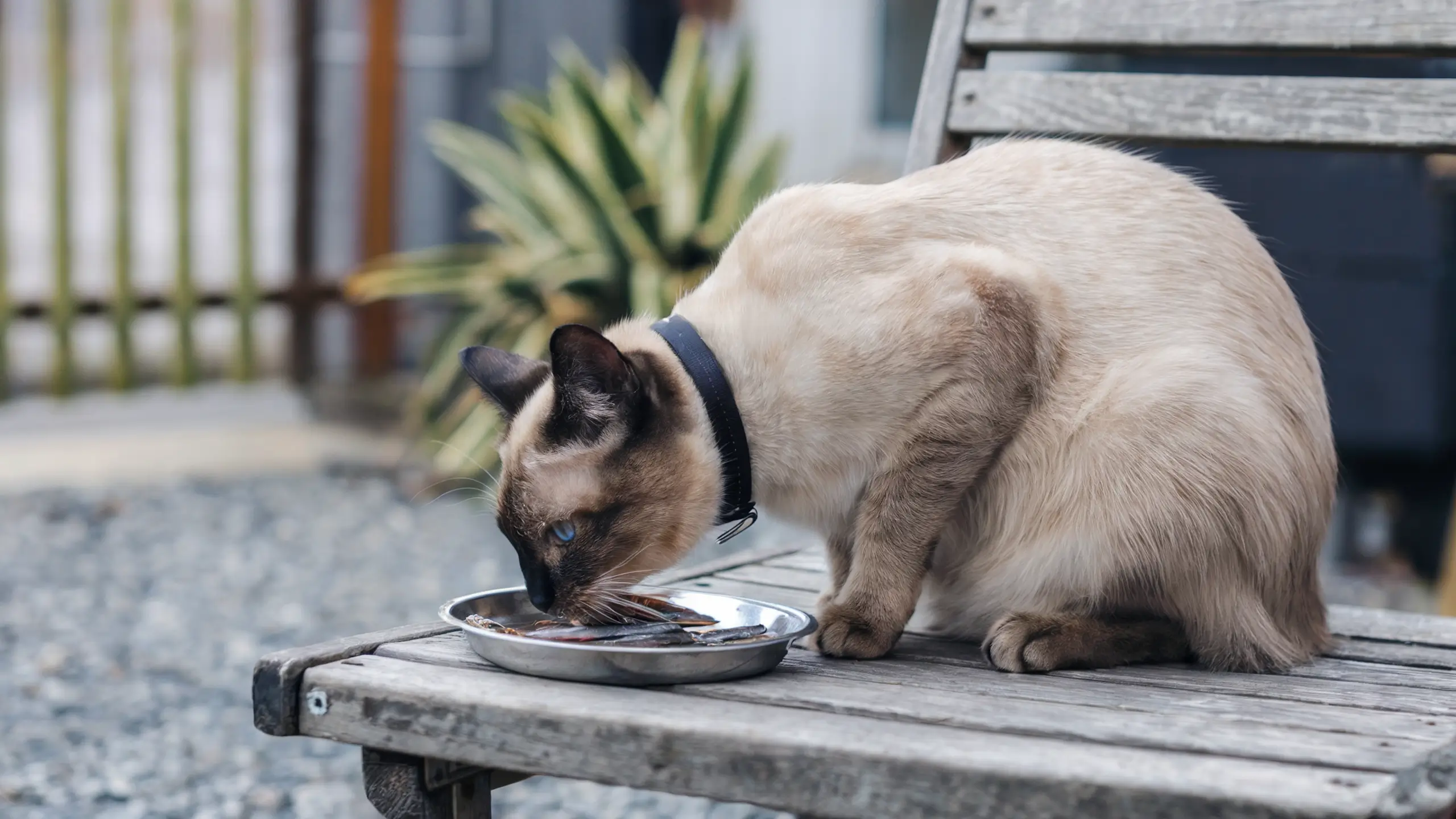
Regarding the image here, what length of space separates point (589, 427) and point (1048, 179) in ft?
2.63

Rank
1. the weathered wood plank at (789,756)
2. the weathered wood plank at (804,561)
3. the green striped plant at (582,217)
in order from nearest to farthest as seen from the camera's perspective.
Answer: the weathered wood plank at (789,756)
the weathered wood plank at (804,561)
the green striped plant at (582,217)

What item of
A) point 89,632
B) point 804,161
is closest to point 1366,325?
point 804,161

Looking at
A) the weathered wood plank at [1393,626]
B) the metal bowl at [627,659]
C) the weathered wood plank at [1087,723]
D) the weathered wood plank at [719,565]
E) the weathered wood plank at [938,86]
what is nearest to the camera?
the weathered wood plank at [1087,723]

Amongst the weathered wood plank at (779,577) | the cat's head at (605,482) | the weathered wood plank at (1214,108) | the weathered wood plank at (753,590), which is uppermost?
the weathered wood plank at (1214,108)

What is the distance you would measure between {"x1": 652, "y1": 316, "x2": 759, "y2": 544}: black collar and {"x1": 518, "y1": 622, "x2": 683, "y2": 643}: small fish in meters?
0.20

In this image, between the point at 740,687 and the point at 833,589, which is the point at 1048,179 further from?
the point at 740,687

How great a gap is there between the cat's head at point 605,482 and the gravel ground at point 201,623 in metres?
0.46

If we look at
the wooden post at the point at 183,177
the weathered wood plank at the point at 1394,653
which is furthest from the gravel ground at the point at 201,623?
the weathered wood plank at the point at 1394,653

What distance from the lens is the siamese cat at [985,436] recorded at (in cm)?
197

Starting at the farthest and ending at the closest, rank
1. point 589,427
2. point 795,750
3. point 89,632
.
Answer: point 89,632 → point 589,427 → point 795,750

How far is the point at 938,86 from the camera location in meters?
2.95

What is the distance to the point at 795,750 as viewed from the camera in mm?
1522

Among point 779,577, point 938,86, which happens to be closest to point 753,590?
point 779,577

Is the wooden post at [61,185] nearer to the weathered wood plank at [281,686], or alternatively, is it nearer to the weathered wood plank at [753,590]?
the weathered wood plank at [753,590]
